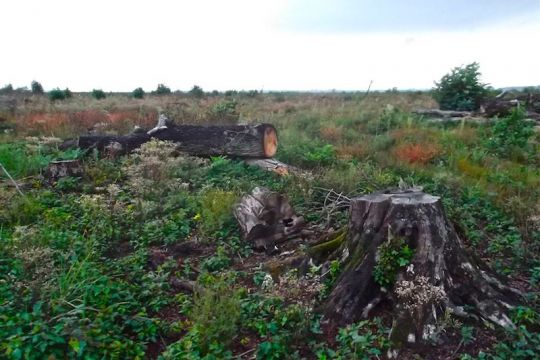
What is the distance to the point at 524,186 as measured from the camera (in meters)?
6.45

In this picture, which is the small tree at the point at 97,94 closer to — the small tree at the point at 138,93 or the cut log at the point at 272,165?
the small tree at the point at 138,93

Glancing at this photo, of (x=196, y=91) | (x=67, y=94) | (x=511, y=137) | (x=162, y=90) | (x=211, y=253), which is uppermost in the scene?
(x=511, y=137)

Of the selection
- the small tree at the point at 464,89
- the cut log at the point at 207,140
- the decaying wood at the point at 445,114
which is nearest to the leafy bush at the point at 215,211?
the cut log at the point at 207,140

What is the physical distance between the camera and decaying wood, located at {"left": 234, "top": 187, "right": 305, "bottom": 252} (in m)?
4.90

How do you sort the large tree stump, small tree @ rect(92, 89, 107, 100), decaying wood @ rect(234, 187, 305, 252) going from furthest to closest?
small tree @ rect(92, 89, 107, 100)
decaying wood @ rect(234, 187, 305, 252)
the large tree stump

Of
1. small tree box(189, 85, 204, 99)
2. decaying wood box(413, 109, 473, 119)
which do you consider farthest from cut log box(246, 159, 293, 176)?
small tree box(189, 85, 204, 99)

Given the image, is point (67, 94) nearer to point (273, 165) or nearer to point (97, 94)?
point (97, 94)

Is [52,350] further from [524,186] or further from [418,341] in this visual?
[524,186]

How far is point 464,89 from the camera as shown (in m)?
15.2

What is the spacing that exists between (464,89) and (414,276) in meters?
13.7

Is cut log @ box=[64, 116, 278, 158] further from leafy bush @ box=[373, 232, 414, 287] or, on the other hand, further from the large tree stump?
leafy bush @ box=[373, 232, 414, 287]

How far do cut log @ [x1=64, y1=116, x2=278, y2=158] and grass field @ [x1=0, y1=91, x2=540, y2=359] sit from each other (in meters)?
0.40

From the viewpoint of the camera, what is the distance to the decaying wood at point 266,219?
4.90 metres

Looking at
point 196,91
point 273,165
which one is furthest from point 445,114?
point 196,91
